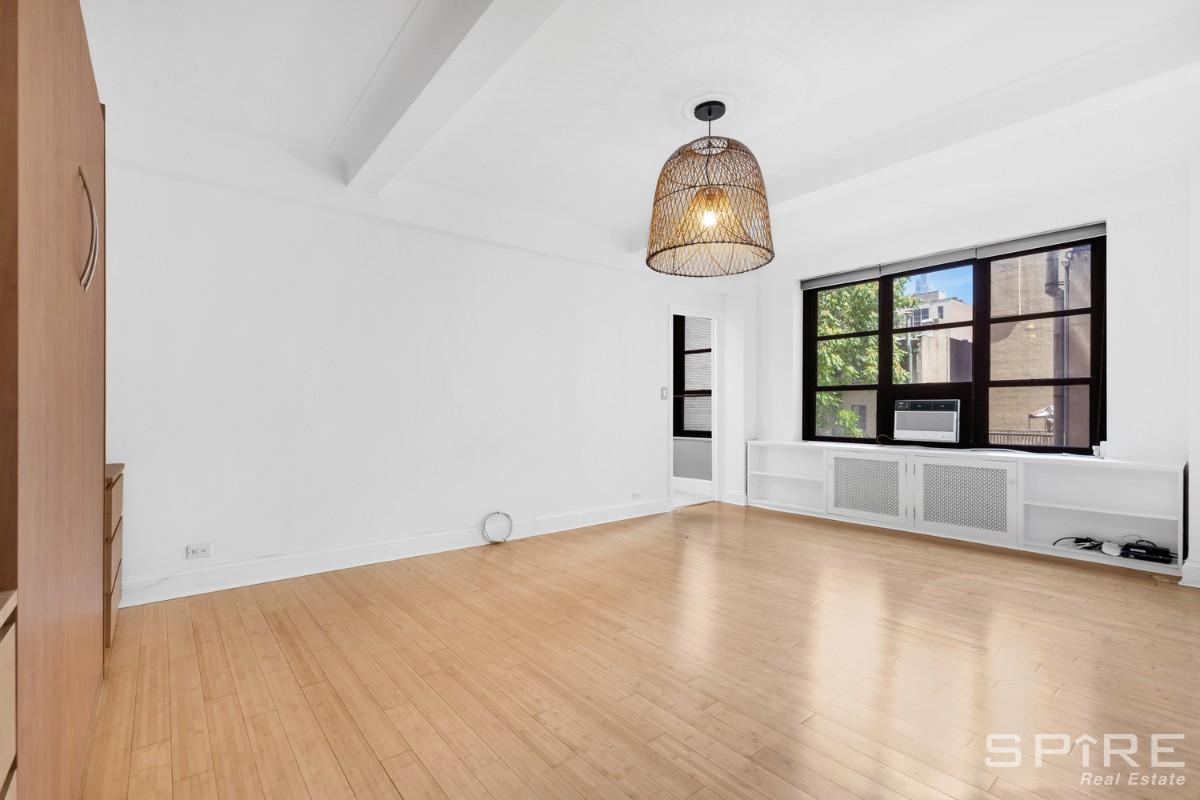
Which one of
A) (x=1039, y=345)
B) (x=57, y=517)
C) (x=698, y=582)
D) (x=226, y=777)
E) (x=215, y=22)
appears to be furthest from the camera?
(x=1039, y=345)

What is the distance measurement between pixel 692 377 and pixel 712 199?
4723 mm

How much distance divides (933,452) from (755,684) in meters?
3.49

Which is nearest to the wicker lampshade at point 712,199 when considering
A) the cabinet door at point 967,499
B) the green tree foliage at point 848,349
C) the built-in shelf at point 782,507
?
the cabinet door at point 967,499

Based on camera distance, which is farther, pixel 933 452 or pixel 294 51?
pixel 933 452

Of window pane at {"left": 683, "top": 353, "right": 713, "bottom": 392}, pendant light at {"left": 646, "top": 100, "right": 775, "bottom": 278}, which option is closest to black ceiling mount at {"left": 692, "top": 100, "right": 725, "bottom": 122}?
pendant light at {"left": 646, "top": 100, "right": 775, "bottom": 278}

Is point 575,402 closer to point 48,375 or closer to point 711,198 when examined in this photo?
point 711,198

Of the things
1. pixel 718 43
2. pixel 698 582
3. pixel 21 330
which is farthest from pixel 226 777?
pixel 718 43

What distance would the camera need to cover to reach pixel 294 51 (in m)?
2.67

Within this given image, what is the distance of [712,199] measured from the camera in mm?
2873

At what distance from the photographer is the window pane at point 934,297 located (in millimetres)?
5078

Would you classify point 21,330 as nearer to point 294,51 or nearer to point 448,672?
point 448,672

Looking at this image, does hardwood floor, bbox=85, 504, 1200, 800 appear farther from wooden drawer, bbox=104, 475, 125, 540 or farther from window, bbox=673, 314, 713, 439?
window, bbox=673, 314, 713, 439

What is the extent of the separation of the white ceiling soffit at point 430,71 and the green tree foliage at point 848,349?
4.47m

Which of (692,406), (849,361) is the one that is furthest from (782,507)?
(692,406)
